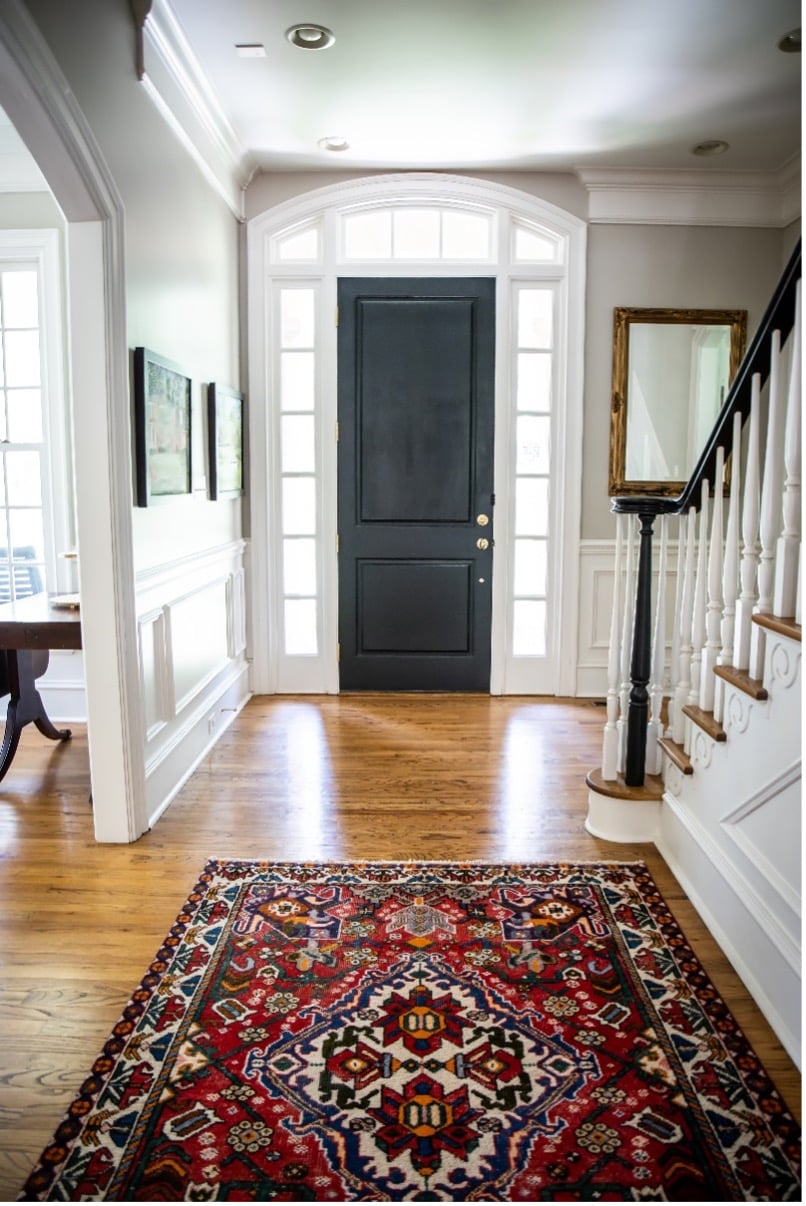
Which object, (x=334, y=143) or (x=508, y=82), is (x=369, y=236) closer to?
(x=334, y=143)

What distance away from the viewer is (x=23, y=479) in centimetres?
464

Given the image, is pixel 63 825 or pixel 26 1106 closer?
pixel 26 1106

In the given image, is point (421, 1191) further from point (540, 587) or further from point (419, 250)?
point (419, 250)

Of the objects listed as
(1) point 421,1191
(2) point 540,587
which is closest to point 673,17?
(2) point 540,587

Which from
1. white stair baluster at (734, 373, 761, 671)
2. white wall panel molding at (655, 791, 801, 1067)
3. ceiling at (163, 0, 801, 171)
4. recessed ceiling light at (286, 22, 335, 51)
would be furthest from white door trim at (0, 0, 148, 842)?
white stair baluster at (734, 373, 761, 671)

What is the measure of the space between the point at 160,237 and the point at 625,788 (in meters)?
2.77

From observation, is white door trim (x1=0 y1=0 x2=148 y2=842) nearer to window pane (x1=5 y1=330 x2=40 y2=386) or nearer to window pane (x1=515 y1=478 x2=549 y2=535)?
window pane (x1=5 y1=330 x2=40 y2=386)

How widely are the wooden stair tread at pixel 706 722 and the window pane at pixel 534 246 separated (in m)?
3.16

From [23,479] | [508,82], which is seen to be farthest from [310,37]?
[23,479]

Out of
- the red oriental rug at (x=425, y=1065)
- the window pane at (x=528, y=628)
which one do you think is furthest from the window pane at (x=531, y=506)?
the red oriental rug at (x=425, y=1065)

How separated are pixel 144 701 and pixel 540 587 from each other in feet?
8.78

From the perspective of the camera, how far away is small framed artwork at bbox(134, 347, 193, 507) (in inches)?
125

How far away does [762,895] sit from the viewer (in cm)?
220

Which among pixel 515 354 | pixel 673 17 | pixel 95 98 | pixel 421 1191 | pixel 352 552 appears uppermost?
pixel 673 17
